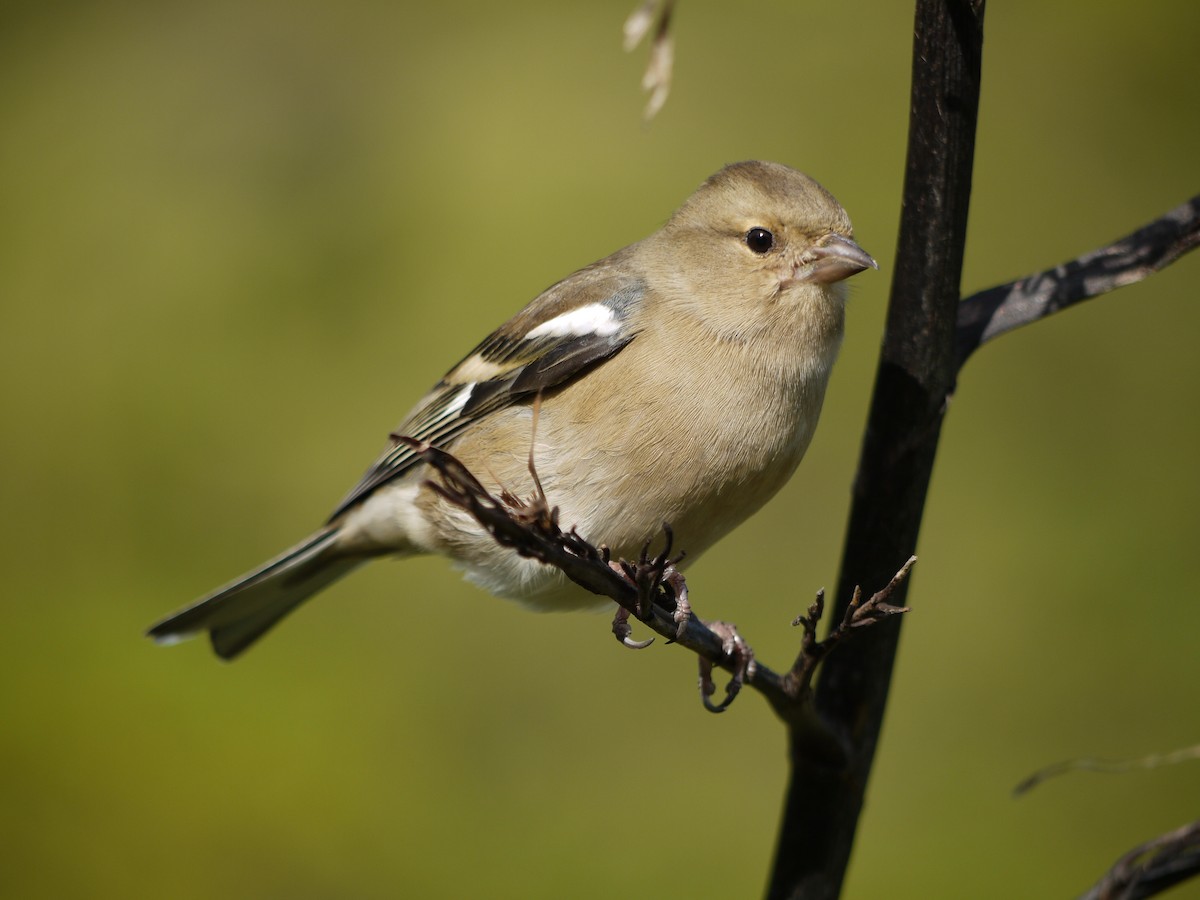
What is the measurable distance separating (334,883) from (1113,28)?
3.46m

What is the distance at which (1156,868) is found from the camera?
4.88 ft

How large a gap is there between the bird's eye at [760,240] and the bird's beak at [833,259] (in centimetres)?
10

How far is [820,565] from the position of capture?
3.15 metres

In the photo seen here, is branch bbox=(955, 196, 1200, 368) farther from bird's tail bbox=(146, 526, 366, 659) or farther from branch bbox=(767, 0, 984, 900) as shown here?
bird's tail bbox=(146, 526, 366, 659)

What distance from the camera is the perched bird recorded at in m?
2.31

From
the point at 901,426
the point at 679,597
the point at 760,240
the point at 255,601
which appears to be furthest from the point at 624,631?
the point at 255,601

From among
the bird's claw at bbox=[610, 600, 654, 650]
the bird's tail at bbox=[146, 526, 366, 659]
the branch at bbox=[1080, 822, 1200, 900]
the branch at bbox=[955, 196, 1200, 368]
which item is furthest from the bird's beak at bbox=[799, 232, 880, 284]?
the bird's tail at bbox=[146, 526, 366, 659]

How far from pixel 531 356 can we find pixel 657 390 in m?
0.45

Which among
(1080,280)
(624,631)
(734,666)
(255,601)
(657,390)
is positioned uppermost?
(255,601)

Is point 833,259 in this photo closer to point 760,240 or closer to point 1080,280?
point 760,240

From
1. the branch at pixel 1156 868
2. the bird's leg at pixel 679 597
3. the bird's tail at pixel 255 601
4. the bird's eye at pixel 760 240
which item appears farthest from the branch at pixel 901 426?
the bird's tail at pixel 255 601

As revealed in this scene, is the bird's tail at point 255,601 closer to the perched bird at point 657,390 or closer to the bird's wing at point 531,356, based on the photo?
the perched bird at point 657,390

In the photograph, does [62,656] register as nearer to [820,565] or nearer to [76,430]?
[76,430]

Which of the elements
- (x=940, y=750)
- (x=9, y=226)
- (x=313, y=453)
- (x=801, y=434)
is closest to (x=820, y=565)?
(x=940, y=750)
